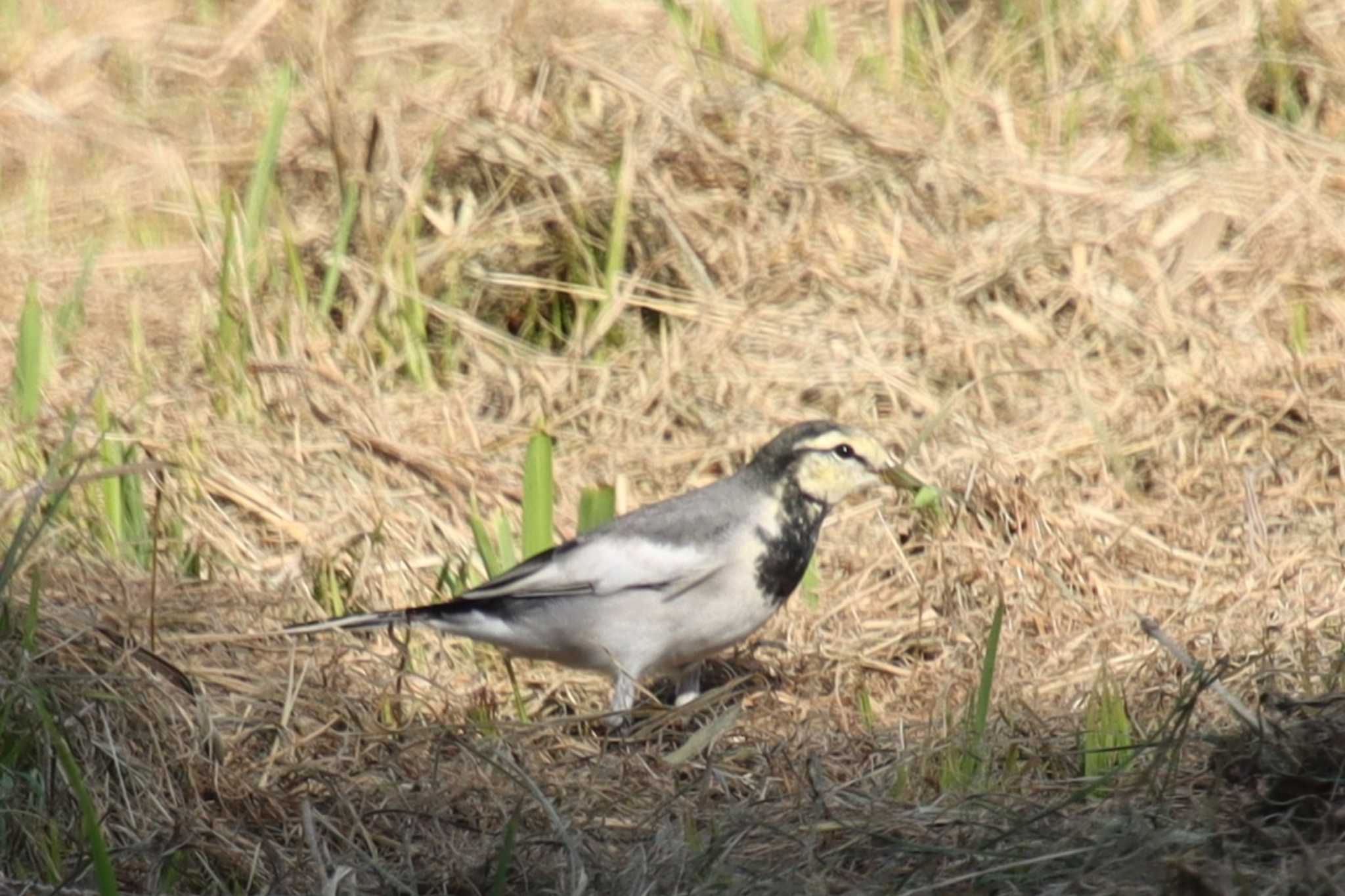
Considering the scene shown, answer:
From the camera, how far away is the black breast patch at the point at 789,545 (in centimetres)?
480

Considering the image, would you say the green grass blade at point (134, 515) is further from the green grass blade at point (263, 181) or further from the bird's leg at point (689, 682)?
the green grass blade at point (263, 181)

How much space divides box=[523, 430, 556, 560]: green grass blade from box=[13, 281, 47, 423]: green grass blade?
5.38 ft

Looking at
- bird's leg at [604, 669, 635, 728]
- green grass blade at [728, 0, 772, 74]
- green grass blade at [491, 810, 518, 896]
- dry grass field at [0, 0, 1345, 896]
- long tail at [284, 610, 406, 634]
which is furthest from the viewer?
green grass blade at [728, 0, 772, 74]

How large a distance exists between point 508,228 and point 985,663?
11.1 ft

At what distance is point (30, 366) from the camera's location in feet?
18.5

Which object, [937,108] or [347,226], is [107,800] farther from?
[937,108]

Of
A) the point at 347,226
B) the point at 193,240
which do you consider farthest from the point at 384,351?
the point at 193,240

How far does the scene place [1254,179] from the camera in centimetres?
679

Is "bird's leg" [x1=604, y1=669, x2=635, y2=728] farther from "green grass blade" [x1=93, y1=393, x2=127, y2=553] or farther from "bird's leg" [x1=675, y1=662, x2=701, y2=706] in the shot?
"green grass blade" [x1=93, y1=393, x2=127, y2=553]

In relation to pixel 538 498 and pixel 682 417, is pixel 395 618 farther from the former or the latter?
pixel 682 417

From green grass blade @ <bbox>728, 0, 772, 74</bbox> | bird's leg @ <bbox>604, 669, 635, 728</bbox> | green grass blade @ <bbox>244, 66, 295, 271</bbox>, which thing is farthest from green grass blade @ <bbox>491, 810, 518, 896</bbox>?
green grass blade @ <bbox>728, 0, 772, 74</bbox>

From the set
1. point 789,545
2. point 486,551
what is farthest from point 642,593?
point 486,551

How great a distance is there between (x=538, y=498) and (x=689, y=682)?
2.19 ft

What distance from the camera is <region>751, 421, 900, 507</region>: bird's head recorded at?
197 inches
